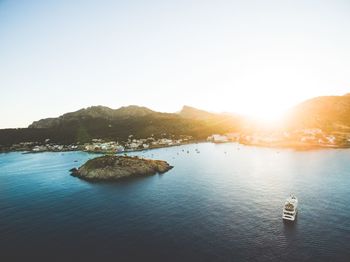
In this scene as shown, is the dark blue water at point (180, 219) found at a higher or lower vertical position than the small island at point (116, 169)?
lower

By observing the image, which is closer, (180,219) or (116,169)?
(180,219)

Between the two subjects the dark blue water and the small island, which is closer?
the dark blue water

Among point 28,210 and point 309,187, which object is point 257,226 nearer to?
point 309,187

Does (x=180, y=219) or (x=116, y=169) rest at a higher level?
(x=116, y=169)

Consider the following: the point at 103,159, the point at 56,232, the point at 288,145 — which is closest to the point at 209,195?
the point at 56,232

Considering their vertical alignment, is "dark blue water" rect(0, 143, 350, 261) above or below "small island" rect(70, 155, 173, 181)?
below
